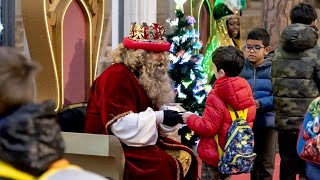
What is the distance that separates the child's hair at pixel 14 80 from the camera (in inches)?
81.6

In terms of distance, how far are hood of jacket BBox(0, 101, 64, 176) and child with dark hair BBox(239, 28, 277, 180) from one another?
435cm

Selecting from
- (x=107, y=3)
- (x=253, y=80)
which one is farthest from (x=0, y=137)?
(x=107, y=3)

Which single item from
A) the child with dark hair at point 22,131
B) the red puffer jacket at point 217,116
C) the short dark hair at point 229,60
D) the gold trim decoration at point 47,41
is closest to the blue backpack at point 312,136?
the red puffer jacket at point 217,116

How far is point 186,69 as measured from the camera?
7594mm

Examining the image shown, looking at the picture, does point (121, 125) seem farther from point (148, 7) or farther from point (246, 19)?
point (246, 19)

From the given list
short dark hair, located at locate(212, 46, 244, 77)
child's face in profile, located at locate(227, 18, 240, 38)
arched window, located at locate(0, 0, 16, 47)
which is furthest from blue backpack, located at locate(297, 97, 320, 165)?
child's face in profile, located at locate(227, 18, 240, 38)

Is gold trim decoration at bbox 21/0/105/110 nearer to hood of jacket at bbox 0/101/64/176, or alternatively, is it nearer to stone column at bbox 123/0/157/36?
stone column at bbox 123/0/157/36

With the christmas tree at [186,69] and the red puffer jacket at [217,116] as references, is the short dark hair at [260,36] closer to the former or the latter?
the red puffer jacket at [217,116]

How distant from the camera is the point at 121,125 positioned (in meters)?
4.97

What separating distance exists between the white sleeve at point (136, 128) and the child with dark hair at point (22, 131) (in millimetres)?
2837

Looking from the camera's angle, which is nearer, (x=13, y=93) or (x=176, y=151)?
(x=13, y=93)

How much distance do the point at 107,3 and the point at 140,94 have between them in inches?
158

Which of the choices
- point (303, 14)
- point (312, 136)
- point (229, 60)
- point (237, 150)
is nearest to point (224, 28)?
point (303, 14)

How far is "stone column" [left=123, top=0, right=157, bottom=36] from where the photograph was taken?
7.69 m
